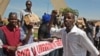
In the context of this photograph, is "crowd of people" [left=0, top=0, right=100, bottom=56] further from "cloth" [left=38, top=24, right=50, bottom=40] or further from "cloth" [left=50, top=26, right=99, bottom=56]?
"cloth" [left=38, top=24, right=50, bottom=40]

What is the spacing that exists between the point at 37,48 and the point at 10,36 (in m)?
1.71

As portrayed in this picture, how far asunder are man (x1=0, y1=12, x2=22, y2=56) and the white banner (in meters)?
0.68

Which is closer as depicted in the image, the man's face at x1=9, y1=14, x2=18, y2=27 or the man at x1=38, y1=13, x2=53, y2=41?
the man's face at x1=9, y1=14, x2=18, y2=27

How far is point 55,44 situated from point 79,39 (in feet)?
9.34

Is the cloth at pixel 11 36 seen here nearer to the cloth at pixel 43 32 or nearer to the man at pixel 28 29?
the man at pixel 28 29

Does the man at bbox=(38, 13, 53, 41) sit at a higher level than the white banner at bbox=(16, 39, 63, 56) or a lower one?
higher

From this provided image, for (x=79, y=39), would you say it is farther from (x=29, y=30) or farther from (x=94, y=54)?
(x=29, y=30)

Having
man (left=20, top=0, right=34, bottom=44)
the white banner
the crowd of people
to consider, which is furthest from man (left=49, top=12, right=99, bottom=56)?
the white banner

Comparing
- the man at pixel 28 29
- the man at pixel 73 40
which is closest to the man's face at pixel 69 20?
the man at pixel 73 40

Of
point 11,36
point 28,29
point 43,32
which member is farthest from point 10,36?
point 43,32

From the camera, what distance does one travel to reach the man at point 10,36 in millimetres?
7340

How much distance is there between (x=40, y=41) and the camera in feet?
30.1

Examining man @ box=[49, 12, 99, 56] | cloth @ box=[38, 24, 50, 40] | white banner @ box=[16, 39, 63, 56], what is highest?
man @ box=[49, 12, 99, 56]

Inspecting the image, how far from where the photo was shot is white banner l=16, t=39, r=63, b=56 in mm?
8398
